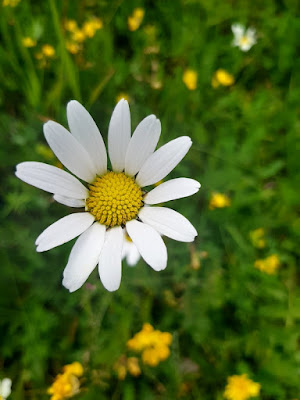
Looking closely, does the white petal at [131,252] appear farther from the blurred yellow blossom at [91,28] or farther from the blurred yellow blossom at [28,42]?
the blurred yellow blossom at [91,28]

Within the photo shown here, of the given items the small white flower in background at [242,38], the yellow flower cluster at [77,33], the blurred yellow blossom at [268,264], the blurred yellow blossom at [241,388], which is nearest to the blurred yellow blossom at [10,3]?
the yellow flower cluster at [77,33]

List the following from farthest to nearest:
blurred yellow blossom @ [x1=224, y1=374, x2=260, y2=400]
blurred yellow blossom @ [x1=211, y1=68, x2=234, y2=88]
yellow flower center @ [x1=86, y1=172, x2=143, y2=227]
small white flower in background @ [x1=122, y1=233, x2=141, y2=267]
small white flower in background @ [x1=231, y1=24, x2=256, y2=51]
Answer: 1. small white flower in background @ [x1=231, y1=24, x2=256, y2=51]
2. blurred yellow blossom @ [x1=211, y1=68, x2=234, y2=88]
3. blurred yellow blossom @ [x1=224, y1=374, x2=260, y2=400]
4. small white flower in background @ [x1=122, y1=233, x2=141, y2=267]
5. yellow flower center @ [x1=86, y1=172, x2=143, y2=227]

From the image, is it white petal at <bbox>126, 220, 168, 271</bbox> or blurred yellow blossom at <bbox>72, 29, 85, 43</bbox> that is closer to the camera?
white petal at <bbox>126, 220, 168, 271</bbox>

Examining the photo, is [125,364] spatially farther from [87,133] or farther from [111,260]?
[87,133]

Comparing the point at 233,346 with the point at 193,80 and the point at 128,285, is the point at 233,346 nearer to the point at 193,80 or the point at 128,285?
the point at 128,285

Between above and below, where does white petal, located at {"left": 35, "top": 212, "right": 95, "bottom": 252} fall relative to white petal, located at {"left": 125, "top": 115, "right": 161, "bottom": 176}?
below

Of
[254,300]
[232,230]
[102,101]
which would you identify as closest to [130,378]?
[254,300]

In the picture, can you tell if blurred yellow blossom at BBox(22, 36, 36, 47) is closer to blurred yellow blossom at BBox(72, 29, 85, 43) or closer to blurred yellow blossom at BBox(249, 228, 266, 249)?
blurred yellow blossom at BBox(72, 29, 85, 43)

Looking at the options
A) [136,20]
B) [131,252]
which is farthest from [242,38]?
[131,252]

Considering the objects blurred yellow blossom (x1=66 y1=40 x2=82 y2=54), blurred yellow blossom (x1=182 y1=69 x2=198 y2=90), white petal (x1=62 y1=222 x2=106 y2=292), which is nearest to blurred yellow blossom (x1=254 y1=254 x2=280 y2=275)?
blurred yellow blossom (x1=182 y1=69 x2=198 y2=90)
